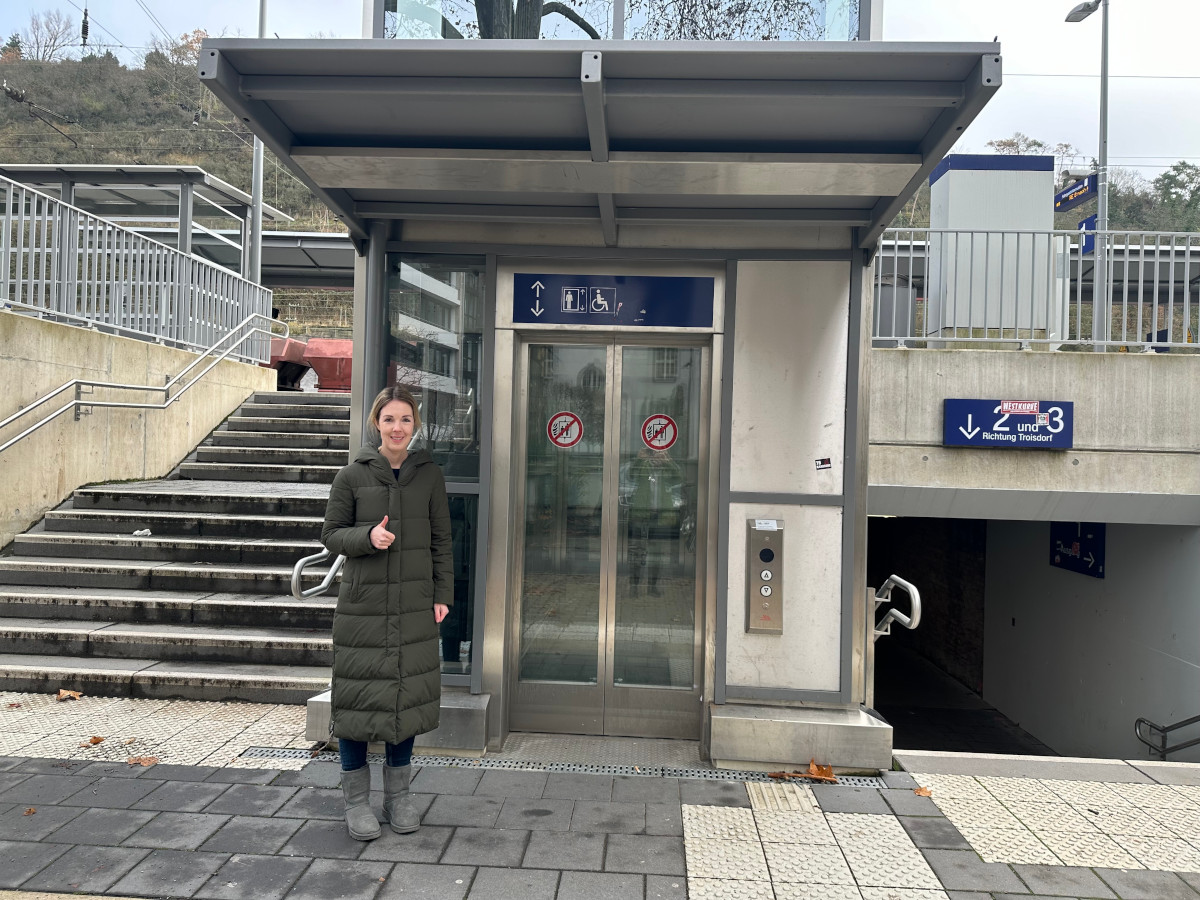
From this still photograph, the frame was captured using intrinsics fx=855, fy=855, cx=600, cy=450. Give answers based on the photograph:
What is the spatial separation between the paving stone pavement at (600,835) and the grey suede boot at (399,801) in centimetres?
5

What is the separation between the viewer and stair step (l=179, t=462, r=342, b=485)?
29.6 ft

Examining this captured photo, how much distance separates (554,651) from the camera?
499 cm

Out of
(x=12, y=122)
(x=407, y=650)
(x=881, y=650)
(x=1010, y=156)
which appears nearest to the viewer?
(x=407, y=650)

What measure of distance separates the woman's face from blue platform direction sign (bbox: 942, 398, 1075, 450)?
222 inches

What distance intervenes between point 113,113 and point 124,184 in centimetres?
3553

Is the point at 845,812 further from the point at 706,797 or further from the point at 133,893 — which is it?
the point at 133,893

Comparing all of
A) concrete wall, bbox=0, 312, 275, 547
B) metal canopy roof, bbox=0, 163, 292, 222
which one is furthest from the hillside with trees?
concrete wall, bbox=0, 312, 275, 547

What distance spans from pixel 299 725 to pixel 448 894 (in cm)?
216

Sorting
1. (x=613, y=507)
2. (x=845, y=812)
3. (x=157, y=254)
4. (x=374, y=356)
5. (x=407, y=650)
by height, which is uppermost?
(x=157, y=254)

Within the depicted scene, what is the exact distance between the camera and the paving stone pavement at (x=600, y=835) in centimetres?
326

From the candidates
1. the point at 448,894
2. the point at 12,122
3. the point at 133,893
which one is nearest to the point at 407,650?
the point at 448,894

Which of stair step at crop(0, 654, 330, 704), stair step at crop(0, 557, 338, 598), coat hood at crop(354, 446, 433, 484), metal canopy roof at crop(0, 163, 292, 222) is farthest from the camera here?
metal canopy roof at crop(0, 163, 292, 222)

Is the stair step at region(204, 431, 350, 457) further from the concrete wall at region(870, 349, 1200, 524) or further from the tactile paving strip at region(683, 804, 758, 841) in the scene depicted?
the tactile paving strip at region(683, 804, 758, 841)

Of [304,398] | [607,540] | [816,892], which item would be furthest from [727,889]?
[304,398]
